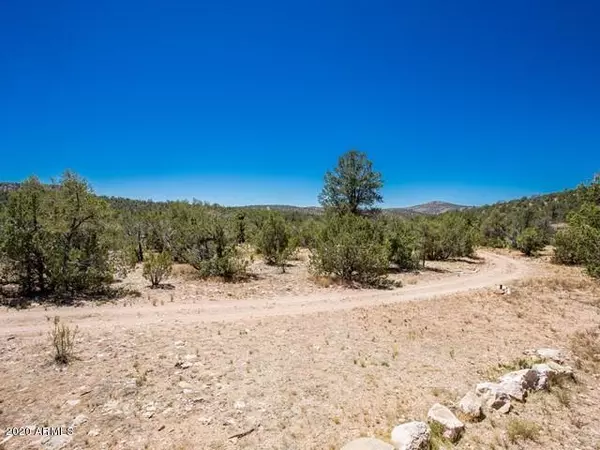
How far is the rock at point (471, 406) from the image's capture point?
20.6ft

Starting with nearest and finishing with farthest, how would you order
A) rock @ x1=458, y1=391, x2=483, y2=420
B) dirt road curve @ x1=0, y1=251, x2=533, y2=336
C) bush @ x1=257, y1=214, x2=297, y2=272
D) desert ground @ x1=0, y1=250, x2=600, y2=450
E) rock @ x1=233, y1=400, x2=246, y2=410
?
1. desert ground @ x1=0, y1=250, x2=600, y2=450
2. rock @ x1=458, y1=391, x2=483, y2=420
3. rock @ x1=233, y1=400, x2=246, y2=410
4. dirt road curve @ x1=0, y1=251, x2=533, y2=336
5. bush @ x1=257, y1=214, x2=297, y2=272

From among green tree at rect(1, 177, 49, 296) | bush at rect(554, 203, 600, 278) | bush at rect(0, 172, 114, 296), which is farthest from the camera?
bush at rect(554, 203, 600, 278)

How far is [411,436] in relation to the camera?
534 centimetres

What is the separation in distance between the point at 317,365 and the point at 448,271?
18953 mm

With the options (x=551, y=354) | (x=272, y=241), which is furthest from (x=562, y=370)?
(x=272, y=241)

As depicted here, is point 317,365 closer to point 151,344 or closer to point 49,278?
point 151,344

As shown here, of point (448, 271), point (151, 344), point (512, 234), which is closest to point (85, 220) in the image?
point (151, 344)

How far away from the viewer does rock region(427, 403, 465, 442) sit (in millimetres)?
5684

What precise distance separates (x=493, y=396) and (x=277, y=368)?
178 inches

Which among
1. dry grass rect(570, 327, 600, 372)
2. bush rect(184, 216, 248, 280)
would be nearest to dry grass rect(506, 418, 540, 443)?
dry grass rect(570, 327, 600, 372)

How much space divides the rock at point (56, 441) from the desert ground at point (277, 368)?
30 millimetres

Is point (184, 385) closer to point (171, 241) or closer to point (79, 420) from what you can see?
point (79, 420)

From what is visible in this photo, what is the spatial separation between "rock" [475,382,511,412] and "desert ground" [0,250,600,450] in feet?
1.07

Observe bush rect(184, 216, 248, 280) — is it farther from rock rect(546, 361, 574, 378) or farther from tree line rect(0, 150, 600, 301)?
rock rect(546, 361, 574, 378)
